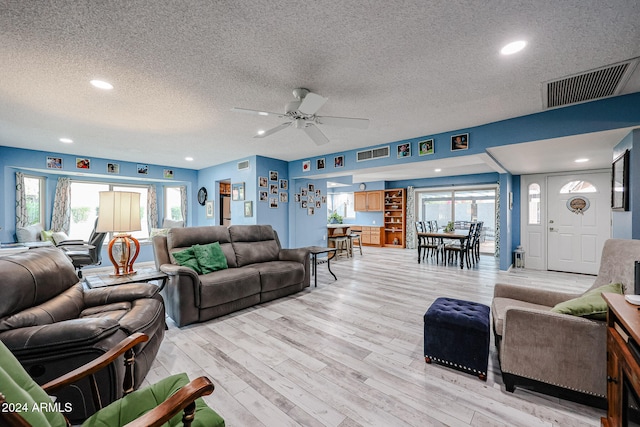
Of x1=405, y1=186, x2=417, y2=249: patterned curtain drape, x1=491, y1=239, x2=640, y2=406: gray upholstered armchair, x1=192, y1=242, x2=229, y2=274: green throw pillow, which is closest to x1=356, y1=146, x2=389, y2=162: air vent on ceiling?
x1=192, y1=242, x2=229, y2=274: green throw pillow

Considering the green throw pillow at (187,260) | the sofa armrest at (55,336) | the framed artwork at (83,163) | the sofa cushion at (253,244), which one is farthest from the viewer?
the framed artwork at (83,163)

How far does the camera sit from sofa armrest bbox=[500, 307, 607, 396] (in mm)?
1658

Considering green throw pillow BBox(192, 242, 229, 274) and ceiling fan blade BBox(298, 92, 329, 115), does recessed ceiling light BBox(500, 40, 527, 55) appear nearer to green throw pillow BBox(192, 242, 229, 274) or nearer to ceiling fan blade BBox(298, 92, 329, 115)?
ceiling fan blade BBox(298, 92, 329, 115)

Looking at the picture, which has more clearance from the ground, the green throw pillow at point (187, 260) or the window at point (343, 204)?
the window at point (343, 204)

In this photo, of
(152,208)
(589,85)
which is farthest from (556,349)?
(152,208)

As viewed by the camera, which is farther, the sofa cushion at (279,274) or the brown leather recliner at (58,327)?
the sofa cushion at (279,274)

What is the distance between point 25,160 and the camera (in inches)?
205

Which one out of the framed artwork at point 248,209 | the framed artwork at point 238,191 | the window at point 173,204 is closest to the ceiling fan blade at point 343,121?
the framed artwork at point 248,209

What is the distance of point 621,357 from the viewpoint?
1270mm

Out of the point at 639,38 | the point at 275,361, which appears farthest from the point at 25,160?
the point at 639,38

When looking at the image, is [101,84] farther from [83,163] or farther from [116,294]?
[83,163]

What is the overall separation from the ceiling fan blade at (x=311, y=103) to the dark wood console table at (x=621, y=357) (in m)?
2.42

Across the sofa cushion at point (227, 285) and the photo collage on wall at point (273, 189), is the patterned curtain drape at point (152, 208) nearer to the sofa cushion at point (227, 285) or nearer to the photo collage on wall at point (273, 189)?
the photo collage on wall at point (273, 189)

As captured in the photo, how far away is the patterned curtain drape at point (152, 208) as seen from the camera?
7500 millimetres
